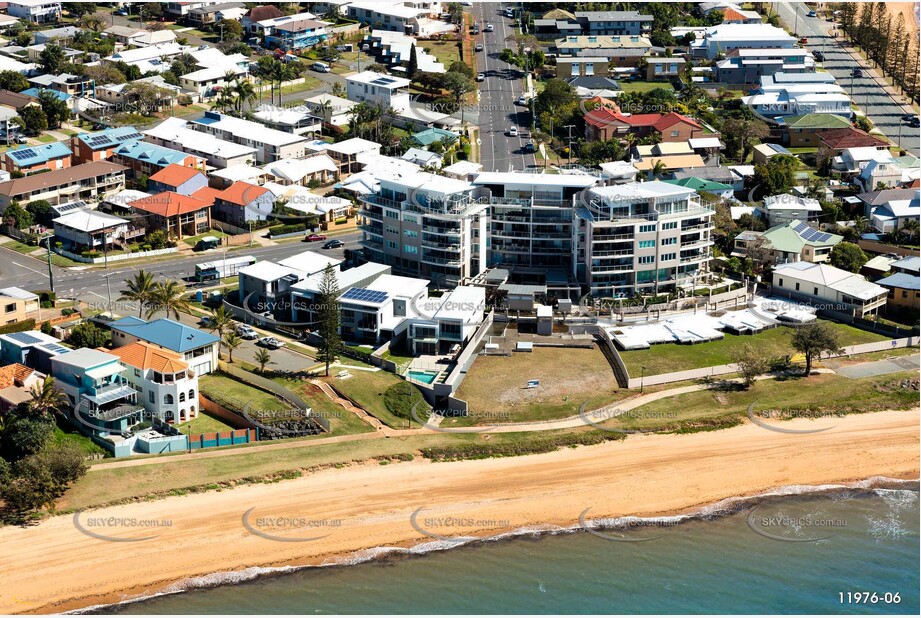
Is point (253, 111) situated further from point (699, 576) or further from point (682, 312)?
point (699, 576)

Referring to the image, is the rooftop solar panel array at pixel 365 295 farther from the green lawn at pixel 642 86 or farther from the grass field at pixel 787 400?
the green lawn at pixel 642 86

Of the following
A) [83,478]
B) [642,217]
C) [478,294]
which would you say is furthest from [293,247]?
[83,478]

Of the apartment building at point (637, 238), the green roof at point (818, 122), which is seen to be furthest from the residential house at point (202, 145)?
the green roof at point (818, 122)

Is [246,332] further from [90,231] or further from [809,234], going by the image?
[809,234]

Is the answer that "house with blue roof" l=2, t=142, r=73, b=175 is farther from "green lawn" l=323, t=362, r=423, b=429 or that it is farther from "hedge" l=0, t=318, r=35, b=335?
"green lawn" l=323, t=362, r=423, b=429

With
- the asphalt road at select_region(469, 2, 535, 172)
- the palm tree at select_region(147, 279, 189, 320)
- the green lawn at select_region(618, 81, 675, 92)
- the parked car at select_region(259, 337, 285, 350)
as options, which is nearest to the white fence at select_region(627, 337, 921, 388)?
the parked car at select_region(259, 337, 285, 350)
